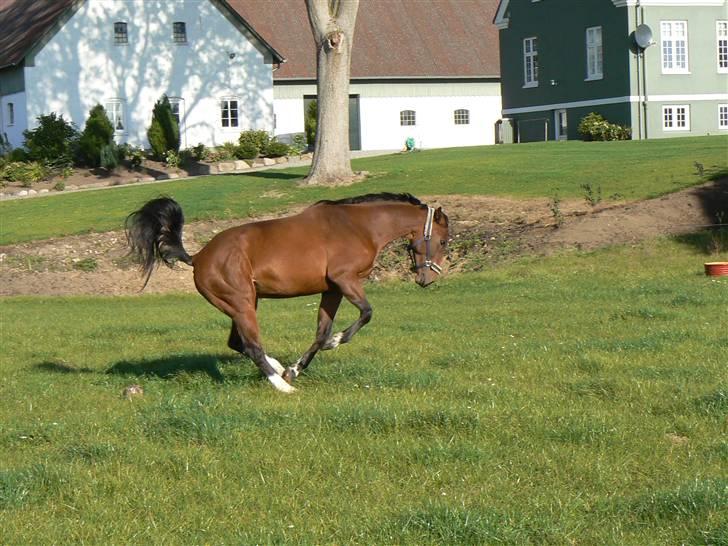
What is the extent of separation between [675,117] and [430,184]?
2661 centimetres

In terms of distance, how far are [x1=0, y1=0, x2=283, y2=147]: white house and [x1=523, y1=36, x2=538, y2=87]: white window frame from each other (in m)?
12.3

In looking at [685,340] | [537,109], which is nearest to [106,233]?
[685,340]

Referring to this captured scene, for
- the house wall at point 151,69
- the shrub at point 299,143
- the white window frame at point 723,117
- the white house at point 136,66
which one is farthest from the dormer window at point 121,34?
the white window frame at point 723,117

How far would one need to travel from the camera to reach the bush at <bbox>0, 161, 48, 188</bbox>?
4616 cm

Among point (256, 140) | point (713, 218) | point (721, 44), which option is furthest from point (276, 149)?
point (713, 218)

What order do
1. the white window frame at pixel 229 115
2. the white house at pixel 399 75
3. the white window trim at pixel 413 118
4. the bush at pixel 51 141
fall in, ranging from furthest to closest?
the white window trim at pixel 413 118, the white house at pixel 399 75, the white window frame at pixel 229 115, the bush at pixel 51 141

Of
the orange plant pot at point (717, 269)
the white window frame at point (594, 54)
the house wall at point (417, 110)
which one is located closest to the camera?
the orange plant pot at point (717, 269)

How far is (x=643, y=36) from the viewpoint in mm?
52812

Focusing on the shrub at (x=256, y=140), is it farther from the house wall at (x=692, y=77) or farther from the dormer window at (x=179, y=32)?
the house wall at (x=692, y=77)

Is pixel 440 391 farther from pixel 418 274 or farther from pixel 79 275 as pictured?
pixel 79 275

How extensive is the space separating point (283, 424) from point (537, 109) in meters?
52.2

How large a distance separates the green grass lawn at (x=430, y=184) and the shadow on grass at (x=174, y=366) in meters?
15.1

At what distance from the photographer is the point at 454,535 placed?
6547 mm

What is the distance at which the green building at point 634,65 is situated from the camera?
5350 centimetres
